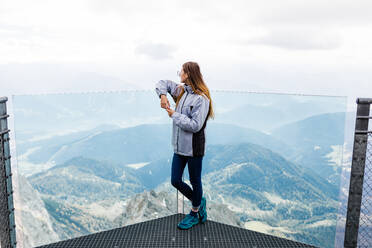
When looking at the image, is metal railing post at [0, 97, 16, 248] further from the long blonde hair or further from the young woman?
the long blonde hair

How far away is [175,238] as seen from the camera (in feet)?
8.58

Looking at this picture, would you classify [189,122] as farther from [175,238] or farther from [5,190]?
[5,190]

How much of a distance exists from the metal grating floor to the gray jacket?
699mm

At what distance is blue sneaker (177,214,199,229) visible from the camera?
273cm

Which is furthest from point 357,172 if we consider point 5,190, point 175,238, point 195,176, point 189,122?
point 5,190

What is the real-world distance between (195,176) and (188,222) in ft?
1.50

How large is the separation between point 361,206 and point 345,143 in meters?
0.51

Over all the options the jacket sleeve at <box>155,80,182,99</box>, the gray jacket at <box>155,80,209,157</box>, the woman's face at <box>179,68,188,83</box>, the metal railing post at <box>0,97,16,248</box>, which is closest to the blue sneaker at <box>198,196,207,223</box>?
the gray jacket at <box>155,80,209,157</box>

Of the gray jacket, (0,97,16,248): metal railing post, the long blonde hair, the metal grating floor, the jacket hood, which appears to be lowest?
the metal grating floor

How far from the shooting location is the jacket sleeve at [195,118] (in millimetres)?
2334

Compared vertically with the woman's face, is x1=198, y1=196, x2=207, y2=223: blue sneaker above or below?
below

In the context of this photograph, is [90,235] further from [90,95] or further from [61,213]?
[90,95]

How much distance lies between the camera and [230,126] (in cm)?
362

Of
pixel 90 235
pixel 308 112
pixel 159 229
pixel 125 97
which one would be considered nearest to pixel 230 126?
pixel 308 112
